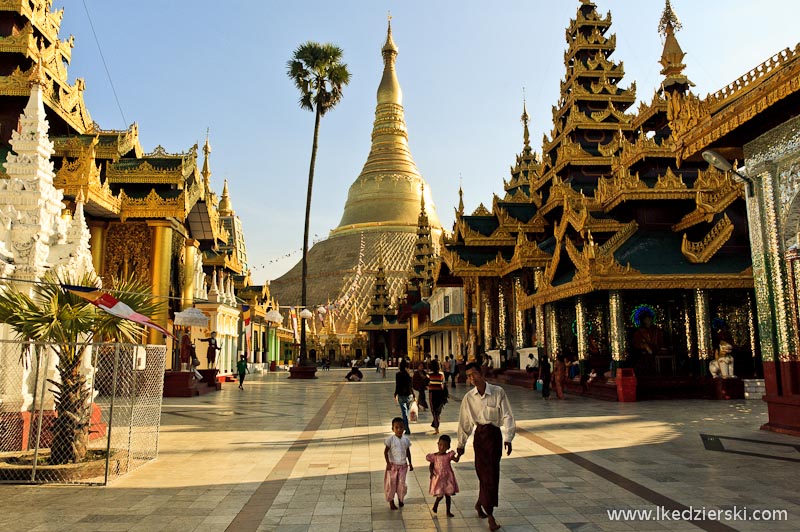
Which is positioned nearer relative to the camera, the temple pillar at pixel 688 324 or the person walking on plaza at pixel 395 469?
the person walking on plaza at pixel 395 469

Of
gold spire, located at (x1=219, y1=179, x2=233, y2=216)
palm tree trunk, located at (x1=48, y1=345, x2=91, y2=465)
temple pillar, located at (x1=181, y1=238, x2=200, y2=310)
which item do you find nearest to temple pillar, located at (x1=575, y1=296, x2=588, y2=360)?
palm tree trunk, located at (x1=48, y1=345, x2=91, y2=465)

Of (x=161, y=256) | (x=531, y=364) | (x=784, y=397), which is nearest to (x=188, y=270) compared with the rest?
(x=161, y=256)

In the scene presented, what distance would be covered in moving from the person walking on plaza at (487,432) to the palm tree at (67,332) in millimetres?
4830

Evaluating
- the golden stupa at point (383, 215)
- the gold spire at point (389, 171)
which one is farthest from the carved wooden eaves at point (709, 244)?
the gold spire at point (389, 171)

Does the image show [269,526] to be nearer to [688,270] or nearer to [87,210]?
[688,270]

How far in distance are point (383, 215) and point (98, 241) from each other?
73413mm

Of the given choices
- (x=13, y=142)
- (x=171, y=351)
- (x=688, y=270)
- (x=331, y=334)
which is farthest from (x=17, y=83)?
(x=331, y=334)

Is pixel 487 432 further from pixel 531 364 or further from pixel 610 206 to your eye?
pixel 531 364

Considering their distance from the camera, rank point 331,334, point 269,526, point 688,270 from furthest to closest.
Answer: point 331,334, point 688,270, point 269,526

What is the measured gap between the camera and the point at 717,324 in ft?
68.3

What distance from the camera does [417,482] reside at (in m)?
7.44

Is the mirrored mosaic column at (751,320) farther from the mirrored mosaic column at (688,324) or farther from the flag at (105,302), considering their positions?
the flag at (105,302)

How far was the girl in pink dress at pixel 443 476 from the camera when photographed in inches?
230

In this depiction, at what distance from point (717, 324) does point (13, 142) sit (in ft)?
67.1
